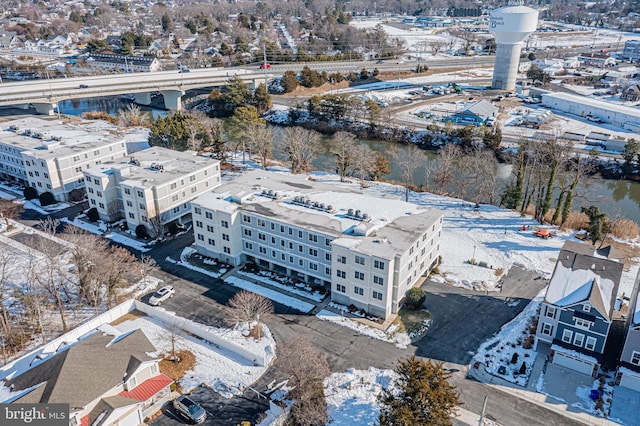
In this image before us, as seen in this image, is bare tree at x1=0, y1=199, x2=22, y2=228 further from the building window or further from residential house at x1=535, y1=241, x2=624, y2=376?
the building window

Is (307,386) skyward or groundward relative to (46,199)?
groundward

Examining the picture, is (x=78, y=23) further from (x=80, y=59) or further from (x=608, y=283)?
(x=608, y=283)

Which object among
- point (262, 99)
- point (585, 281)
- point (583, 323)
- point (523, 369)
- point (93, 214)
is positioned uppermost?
point (262, 99)

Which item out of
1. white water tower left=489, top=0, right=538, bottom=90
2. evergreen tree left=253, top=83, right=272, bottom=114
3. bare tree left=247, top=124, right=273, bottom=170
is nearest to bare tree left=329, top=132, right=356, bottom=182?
bare tree left=247, top=124, right=273, bottom=170

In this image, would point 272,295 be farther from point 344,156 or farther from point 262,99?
point 262,99

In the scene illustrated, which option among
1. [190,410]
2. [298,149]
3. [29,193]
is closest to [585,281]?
[190,410]

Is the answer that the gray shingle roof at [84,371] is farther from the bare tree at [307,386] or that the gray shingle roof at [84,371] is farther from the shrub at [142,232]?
the shrub at [142,232]

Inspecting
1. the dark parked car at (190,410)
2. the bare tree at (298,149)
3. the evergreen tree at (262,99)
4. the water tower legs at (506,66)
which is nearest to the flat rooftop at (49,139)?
the bare tree at (298,149)
